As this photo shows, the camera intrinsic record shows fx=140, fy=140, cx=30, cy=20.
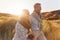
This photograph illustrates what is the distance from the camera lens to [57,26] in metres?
1.47

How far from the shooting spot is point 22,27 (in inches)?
56.1

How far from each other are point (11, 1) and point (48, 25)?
49 centimetres

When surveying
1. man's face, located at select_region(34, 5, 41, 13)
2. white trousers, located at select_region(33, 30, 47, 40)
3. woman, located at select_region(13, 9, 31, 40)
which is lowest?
white trousers, located at select_region(33, 30, 47, 40)

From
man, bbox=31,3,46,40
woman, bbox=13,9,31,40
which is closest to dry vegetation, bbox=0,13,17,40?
woman, bbox=13,9,31,40

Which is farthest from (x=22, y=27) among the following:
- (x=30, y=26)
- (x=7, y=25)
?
(x=7, y=25)

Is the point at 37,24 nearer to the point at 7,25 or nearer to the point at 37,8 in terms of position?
the point at 37,8

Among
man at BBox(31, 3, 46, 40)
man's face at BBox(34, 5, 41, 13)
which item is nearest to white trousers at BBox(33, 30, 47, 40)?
man at BBox(31, 3, 46, 40)

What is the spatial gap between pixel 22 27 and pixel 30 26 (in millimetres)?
87

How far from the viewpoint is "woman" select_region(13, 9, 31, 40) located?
4.63 feet

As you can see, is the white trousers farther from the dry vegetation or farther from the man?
the dry vegetation

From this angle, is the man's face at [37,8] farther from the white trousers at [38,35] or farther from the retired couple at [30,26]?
the white trousers at [38,35]

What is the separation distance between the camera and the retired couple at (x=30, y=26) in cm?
142

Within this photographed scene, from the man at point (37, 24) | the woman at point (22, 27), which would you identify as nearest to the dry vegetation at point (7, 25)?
the woman at point (22, 27)

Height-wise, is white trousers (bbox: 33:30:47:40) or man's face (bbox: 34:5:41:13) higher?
man's face (bbox: 34:5:41:13)
